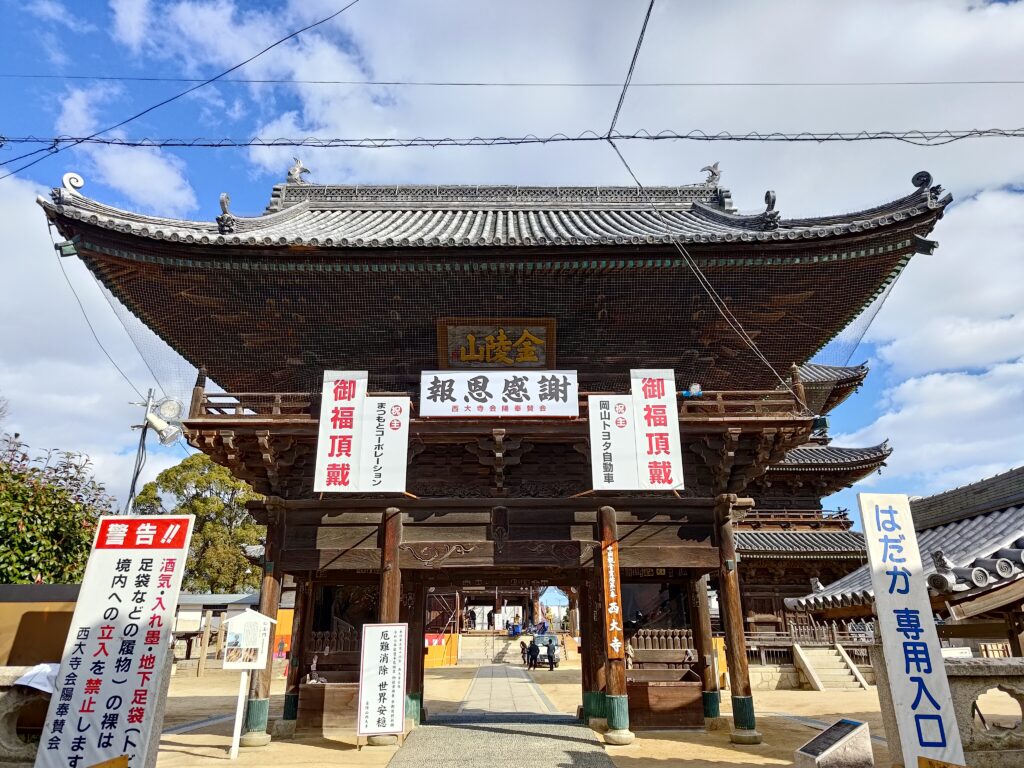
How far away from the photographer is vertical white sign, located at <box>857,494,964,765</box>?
631 centimetres

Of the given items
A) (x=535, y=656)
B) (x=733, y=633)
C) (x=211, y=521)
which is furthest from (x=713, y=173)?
(x=211, y=521)

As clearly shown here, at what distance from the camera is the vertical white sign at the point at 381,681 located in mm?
9484

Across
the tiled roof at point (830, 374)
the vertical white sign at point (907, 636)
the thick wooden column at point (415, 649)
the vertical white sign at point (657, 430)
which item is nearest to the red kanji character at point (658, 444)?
the vertical white sign at point (657, 430)

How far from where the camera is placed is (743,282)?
35.2 feet

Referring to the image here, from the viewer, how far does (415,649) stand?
12359 millimetres

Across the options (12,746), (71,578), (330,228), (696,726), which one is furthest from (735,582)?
(71,578)

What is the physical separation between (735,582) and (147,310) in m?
11.5

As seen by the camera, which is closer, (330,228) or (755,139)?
(755,139)

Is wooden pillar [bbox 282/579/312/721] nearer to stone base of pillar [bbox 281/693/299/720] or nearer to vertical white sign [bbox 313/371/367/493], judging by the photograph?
stone base of pillar [bbox 281/693/299/720]

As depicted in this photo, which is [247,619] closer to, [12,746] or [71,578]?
[12,746]

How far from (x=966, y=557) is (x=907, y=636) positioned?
1.38 metres

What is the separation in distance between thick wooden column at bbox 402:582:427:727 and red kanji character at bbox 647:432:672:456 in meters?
5.71

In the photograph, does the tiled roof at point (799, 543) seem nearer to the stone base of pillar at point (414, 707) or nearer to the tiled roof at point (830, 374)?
the tiled roof at point (830, 374)

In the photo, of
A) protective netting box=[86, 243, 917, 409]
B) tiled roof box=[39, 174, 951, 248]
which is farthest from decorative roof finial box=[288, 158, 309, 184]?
protective netting box=[86, 243, 917, 409]
